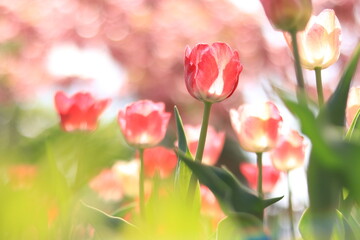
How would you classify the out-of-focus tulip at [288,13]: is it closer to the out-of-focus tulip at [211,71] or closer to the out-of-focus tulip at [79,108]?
the out-of-focus tulip at [211,71]

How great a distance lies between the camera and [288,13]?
601 mm

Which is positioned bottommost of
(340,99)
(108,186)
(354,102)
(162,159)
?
(108,186)

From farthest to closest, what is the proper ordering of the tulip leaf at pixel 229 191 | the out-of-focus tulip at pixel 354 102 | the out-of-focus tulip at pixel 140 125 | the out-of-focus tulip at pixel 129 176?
1. the out-of-focus tulip at pixel 129 176
2. the out-of-focus tulip at pixel 140 125
3. the out-of-focus tulip at pixel 354 102
4. the tulip leaf at pixel 229 191

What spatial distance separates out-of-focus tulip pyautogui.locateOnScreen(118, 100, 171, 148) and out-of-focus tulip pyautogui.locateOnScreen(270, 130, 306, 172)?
0.65 feet

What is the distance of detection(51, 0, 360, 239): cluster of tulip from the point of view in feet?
1.97

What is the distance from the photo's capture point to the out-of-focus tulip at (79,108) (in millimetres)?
971

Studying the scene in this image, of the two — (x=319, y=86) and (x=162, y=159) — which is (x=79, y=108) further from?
(x=319, y=86)

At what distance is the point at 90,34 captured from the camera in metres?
7.12

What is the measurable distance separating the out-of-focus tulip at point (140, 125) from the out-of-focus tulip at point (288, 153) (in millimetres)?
197

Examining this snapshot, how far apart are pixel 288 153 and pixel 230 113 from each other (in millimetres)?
145

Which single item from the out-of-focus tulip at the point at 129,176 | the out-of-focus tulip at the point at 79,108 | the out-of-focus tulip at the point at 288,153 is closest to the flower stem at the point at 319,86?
the out-of-focus tulip at the point at 288,153

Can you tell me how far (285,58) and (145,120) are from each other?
6.51m

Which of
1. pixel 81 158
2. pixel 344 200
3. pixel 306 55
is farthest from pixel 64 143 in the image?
pixel 306 55

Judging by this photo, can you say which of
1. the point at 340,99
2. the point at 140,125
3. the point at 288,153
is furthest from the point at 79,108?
the point at 340,99
